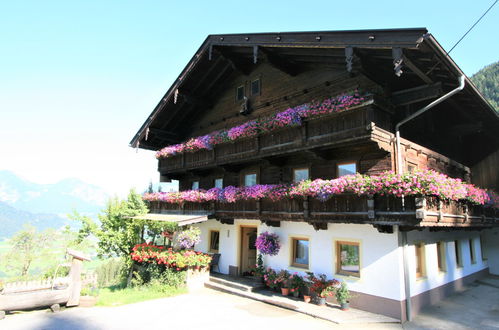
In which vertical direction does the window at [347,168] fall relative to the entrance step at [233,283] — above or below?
above

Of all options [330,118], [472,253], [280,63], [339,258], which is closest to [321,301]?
[339,258]

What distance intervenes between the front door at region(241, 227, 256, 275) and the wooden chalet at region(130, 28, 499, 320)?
8 centimetres

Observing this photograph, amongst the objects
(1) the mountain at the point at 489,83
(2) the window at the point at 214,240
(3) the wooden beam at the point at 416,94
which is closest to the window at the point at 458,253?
(3) the wooden beam at the point at 416,94

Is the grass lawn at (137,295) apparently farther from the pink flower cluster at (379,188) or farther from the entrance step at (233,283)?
the pink flower cluster at (379,188)

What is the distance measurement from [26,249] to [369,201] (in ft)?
197

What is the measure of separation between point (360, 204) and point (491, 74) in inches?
2695

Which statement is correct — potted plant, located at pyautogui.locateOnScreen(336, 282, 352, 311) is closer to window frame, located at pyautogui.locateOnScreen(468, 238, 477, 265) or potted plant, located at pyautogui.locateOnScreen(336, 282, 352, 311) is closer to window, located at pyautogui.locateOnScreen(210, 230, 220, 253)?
window, located at pyautogui.locateOnScreen(210, 230, 220, 253)

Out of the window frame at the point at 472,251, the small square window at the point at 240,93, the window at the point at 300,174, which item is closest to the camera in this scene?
the window at the point at 300,174

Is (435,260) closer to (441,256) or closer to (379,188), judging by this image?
(441,256)

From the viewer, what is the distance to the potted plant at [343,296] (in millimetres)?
10984

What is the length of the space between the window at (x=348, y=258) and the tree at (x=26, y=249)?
50318 mm

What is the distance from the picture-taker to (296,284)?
12469 millimetres

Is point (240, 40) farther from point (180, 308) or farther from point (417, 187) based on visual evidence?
point (180, 308)

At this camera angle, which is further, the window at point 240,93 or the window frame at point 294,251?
the window at point 240,93
